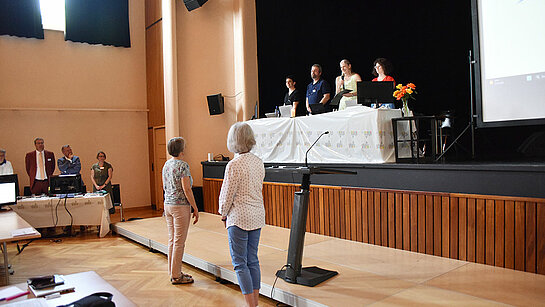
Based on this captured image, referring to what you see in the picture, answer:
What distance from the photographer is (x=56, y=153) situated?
852 centimetres

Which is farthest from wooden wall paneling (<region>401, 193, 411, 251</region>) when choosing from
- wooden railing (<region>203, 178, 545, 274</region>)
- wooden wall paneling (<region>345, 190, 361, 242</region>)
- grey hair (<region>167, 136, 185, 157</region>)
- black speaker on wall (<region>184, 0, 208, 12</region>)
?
black speaker on wall (<region>184, 0, 208, 12</region>)

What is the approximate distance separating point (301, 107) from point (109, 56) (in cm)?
433

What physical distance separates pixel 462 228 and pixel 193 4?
6010 mm

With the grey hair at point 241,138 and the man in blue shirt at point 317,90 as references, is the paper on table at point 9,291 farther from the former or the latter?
the man in blue shirt at point 317,90

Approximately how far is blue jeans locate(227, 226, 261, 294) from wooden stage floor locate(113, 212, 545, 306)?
46cm

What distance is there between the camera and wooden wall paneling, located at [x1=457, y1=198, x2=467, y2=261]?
3826 millimetres

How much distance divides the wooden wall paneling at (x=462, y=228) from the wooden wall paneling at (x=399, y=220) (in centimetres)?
58

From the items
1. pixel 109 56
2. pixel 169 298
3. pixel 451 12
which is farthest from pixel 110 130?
pixel 451 12

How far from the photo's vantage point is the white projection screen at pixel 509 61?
4.05 metres

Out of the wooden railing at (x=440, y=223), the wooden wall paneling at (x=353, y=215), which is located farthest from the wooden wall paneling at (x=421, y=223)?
the wooden wall paneling at (x=353, y=215)

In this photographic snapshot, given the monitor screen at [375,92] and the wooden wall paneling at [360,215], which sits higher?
the monitor screen at [375,92]

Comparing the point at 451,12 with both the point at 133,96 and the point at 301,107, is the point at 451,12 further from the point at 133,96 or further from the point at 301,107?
the point at 133,96

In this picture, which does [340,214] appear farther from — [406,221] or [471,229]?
[471,229]

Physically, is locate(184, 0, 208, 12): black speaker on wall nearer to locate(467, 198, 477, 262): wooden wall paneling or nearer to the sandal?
the sandal
